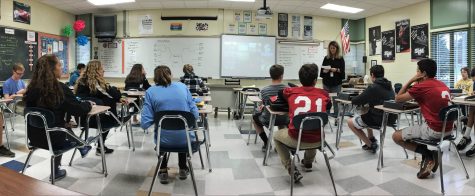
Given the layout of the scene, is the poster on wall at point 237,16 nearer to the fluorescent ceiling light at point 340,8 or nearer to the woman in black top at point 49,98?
the fluorescent ceiling light at point 340,8

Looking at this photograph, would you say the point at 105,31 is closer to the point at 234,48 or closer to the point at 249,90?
the point at 234,48

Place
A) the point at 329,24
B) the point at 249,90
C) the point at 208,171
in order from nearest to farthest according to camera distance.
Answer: the point at 208,171
the point at 249,90
the point at 329,24

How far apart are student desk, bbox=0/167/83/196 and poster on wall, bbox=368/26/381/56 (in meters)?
8.82

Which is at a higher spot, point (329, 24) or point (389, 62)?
point (329, 24)

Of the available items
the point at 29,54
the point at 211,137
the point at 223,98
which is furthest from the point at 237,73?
the point at 29,54

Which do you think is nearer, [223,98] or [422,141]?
[422,141]

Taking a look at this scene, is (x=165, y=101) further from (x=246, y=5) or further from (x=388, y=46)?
(x=388, y=46)

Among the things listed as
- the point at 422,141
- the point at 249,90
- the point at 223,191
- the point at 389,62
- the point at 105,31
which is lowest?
the point at 223,191

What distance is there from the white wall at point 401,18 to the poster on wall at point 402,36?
99 mm

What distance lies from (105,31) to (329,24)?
6.08 meters

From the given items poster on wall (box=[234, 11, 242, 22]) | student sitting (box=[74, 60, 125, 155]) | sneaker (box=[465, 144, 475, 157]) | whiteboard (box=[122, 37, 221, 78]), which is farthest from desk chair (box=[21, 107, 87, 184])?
poster on wall (box=[234, 11, 242, 22])

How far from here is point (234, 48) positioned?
7.95 meters

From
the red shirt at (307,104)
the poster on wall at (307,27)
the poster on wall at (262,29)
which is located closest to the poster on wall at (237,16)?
the poster on wall at (262,29)

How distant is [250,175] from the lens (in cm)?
304
